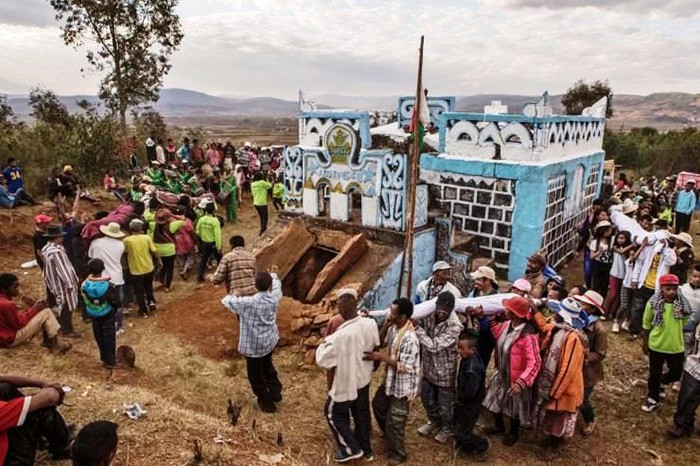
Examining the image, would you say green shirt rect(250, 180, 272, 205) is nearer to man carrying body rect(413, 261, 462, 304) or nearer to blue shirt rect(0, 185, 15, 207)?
blue shirt rect(0, 185, 15, 207)

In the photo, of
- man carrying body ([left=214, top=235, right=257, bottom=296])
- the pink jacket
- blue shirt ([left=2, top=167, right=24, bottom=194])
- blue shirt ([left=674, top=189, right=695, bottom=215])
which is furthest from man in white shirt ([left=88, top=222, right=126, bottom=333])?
blue shirt ([left=674, top=189, right=695, bottom=215])

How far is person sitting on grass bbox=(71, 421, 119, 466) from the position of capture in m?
2.89

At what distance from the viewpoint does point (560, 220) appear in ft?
33.4

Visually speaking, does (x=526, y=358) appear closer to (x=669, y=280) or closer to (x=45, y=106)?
(x=669, y=280)

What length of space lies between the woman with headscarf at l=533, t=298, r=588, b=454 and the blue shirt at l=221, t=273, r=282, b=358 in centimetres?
275

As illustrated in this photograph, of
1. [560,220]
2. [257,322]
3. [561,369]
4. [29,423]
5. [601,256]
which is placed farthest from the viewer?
[560,220]

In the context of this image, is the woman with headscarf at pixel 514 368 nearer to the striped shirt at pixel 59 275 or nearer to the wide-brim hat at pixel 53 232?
the striped shirt at pixel 59 275

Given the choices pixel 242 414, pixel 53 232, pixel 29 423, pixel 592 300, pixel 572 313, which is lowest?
pixel 242 414

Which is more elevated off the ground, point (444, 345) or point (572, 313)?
point (572, 313)

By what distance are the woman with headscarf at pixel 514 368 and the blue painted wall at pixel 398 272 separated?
261 centimetres

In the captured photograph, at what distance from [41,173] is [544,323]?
640 inches

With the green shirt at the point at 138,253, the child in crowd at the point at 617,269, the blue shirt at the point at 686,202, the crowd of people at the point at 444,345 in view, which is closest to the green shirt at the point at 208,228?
the green shirt at the point at 138,253

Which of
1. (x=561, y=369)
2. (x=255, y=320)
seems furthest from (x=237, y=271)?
(x=561, y=369)

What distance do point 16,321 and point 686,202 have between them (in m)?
14.4
